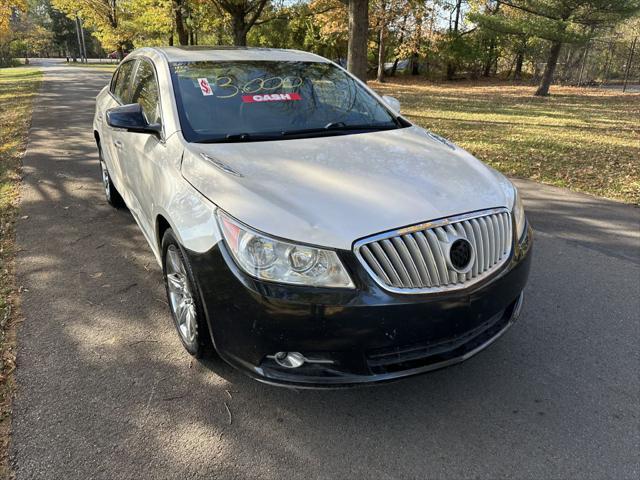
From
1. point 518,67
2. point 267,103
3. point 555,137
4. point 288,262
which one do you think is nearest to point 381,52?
point 518,67

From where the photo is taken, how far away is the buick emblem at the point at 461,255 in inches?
88.8

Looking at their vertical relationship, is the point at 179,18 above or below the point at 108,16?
below

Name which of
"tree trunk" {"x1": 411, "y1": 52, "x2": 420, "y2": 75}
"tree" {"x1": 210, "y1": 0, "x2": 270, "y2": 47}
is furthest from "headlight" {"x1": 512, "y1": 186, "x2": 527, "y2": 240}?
"tree trunk" {"x1": 411, "y1": 52, "x2": 420, "y2": 75}

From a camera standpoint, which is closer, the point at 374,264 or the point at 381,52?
the point at 374,264

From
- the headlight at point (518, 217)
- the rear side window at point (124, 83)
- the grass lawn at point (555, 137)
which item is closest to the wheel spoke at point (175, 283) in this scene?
the headlight at point (518, 217)

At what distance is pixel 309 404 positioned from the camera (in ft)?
8.55

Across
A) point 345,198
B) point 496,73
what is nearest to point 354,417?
point 345,198

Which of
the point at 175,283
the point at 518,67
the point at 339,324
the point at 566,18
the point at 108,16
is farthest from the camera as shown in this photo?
the point at 108,16

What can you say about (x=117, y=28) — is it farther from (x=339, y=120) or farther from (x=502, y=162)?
(x=339, y=120)

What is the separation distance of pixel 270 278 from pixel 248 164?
0.85m

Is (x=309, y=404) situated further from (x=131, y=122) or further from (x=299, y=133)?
(x=131, y=122)

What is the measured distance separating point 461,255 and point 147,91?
9.31ft

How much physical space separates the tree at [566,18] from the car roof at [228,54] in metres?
18.1

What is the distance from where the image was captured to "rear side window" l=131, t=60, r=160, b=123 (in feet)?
11.5
